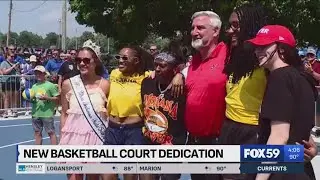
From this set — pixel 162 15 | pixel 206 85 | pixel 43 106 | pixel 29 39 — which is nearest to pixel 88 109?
pixel 206 85

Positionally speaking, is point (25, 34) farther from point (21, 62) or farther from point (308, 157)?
point (308, 157)

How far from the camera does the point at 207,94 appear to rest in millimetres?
4277

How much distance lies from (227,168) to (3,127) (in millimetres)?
12133

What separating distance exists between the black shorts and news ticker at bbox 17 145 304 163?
13412 millimetres

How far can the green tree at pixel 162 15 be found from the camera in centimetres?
2141

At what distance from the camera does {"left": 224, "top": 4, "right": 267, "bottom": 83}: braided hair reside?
12.9ft

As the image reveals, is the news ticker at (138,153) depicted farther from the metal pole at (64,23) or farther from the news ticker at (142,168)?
the metal pole at (64,23)

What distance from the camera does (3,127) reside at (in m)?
15.1

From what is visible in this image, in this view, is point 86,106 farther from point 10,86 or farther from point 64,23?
point 64,23

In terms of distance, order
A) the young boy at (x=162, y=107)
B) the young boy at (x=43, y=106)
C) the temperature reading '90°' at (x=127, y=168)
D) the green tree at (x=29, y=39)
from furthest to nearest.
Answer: the green tree at (x=29, y=39) < the young boy at (x=43, y=106) < the young boy at (x=162, y=107) < the temperature reading '90°' at (x=127, y=168)

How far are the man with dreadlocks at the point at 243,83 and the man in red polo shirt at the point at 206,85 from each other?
6.3 inches

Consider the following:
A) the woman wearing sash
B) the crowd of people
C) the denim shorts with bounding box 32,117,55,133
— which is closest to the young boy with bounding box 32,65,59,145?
the denim shorts with bounding box 32,117,55,133

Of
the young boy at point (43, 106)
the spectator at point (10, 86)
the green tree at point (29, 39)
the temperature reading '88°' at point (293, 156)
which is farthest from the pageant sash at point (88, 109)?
the green tree at point (29, 39)

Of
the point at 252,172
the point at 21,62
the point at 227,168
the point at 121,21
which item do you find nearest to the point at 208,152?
the point at 227,168
